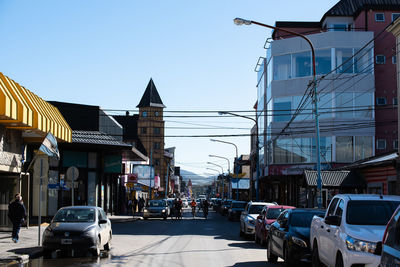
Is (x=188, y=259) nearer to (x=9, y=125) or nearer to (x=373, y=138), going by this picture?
(x=9, y=125)

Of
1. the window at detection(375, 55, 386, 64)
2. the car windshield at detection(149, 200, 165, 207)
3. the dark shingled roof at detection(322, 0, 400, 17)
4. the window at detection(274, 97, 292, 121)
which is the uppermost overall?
the dark shingled roof at detection(322, 0, 400, 17)

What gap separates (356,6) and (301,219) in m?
42.3

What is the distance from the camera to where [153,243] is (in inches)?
817

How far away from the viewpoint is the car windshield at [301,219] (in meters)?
14.4

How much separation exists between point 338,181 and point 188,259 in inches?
599

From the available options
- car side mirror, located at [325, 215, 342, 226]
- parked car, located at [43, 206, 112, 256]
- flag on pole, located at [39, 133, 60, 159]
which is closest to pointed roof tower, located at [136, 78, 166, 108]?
flag on pole, located at [39, 133, 60, 159]

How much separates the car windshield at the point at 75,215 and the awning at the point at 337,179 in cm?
1378

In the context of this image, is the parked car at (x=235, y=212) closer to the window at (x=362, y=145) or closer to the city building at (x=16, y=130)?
the window at (x=362, y=145)

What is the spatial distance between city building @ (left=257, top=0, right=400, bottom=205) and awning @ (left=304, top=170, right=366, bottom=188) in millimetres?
13178

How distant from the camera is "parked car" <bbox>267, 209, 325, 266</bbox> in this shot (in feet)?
42.9

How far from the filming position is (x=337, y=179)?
28.5m

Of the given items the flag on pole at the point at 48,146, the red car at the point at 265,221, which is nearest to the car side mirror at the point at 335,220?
the red car at the point at 265,221

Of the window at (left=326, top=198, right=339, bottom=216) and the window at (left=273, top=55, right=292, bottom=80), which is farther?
the window at (left=273, top=55, right=292, bottom=80)

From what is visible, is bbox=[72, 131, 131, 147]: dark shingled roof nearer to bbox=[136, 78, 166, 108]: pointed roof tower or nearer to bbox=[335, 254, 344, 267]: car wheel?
bbox=[335, 254, 344, 267]: car wheel
